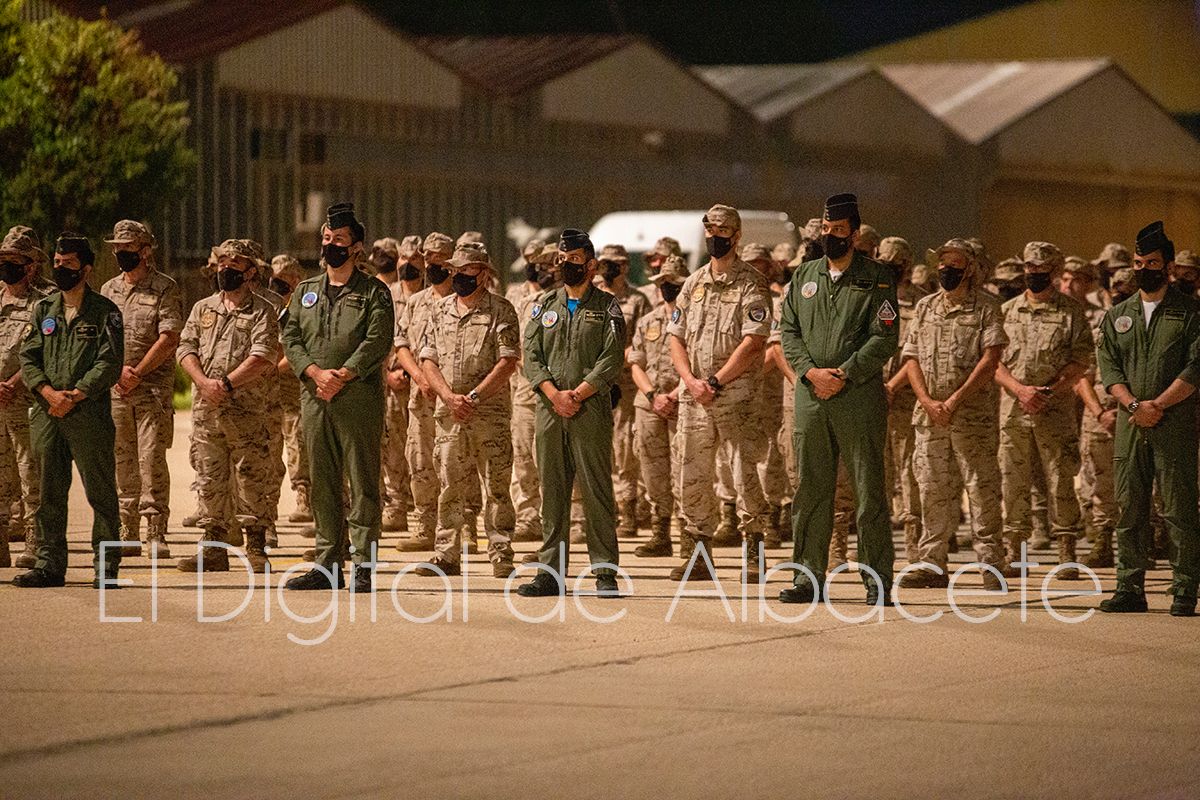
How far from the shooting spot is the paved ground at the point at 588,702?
6.71 metres

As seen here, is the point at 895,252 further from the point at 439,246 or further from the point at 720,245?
the point at 439,246

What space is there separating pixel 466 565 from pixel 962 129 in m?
33.6

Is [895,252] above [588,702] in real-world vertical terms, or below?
above

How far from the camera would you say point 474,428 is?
11.9 m

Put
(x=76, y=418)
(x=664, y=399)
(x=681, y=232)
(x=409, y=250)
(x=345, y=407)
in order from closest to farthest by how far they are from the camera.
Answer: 1. (x=76, y=418)
2. (x=345, y=407)
3. (x=664, y=399)
4. (x=409, y=250)
5. (x=681, y=232)

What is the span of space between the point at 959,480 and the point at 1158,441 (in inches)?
72.6

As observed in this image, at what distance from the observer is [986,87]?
45.6 metres

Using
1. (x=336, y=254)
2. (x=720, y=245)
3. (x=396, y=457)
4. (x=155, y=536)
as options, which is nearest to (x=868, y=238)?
(x=720, y=245)

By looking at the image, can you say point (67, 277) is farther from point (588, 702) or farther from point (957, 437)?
point (957, 437)

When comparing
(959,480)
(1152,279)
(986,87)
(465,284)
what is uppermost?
(986,87)

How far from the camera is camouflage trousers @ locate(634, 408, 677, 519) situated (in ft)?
45.2

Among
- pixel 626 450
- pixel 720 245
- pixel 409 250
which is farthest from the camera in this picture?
pixel 626 450

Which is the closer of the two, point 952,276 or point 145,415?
point 952,276

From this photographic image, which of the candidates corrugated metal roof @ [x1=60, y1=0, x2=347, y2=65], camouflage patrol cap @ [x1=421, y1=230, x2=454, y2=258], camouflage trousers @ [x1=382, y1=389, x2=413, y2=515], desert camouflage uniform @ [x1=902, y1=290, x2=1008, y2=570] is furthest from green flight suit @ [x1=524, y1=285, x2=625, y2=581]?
corrugated metal roof @ [x1=60, y1=0, x2=347, y2=65]
